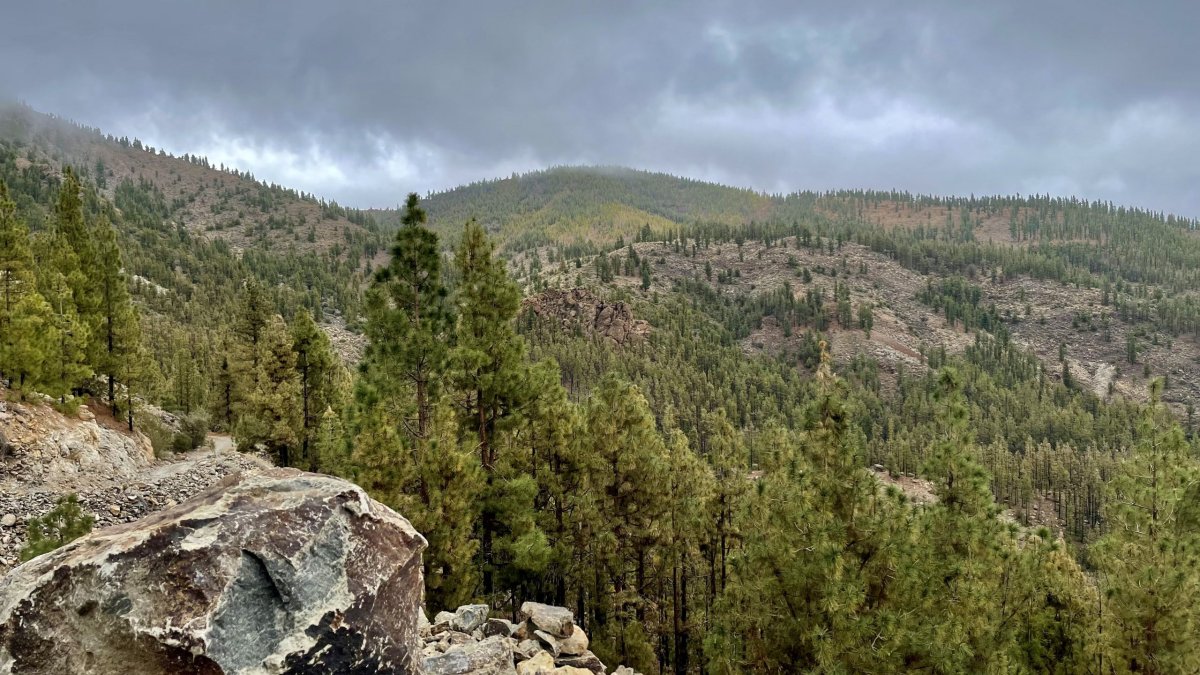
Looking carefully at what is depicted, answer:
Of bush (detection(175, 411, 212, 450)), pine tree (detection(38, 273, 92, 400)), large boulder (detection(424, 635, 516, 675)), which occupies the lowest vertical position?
bush (detection(175, 411, 212, 450))

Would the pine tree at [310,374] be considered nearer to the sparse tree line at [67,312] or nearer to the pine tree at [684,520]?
the sparse tree line at [67,312]

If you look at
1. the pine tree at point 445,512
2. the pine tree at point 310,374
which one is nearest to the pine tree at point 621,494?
the pine tree at point 445,512

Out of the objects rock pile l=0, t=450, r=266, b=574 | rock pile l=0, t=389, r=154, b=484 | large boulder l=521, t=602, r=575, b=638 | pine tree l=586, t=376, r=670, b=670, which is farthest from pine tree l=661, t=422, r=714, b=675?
rock pile l=0, t=389, r=154, b=484

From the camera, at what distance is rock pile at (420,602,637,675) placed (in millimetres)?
10414

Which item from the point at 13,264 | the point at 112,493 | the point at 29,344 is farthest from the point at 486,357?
the point at 13,264

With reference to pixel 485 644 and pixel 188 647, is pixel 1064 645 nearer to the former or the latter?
pixel 485 644

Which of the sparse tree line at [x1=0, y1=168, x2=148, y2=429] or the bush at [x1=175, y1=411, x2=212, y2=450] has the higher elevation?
the sparse tree line at [x1=0, y1=168, x2=148, y2=429]

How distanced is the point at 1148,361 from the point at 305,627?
250m

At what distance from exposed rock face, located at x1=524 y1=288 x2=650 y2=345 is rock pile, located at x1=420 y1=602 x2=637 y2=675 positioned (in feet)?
454

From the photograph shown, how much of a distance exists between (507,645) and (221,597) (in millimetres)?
5929

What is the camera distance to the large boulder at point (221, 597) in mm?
6066

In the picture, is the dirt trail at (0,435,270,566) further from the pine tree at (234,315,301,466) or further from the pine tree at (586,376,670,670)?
the pine tree at (586,376,670,670)

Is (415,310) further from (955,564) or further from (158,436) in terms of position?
(158,436)

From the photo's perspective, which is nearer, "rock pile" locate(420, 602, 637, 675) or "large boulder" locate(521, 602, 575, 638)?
"rock pile" locate(420, 602, 637, 675)
